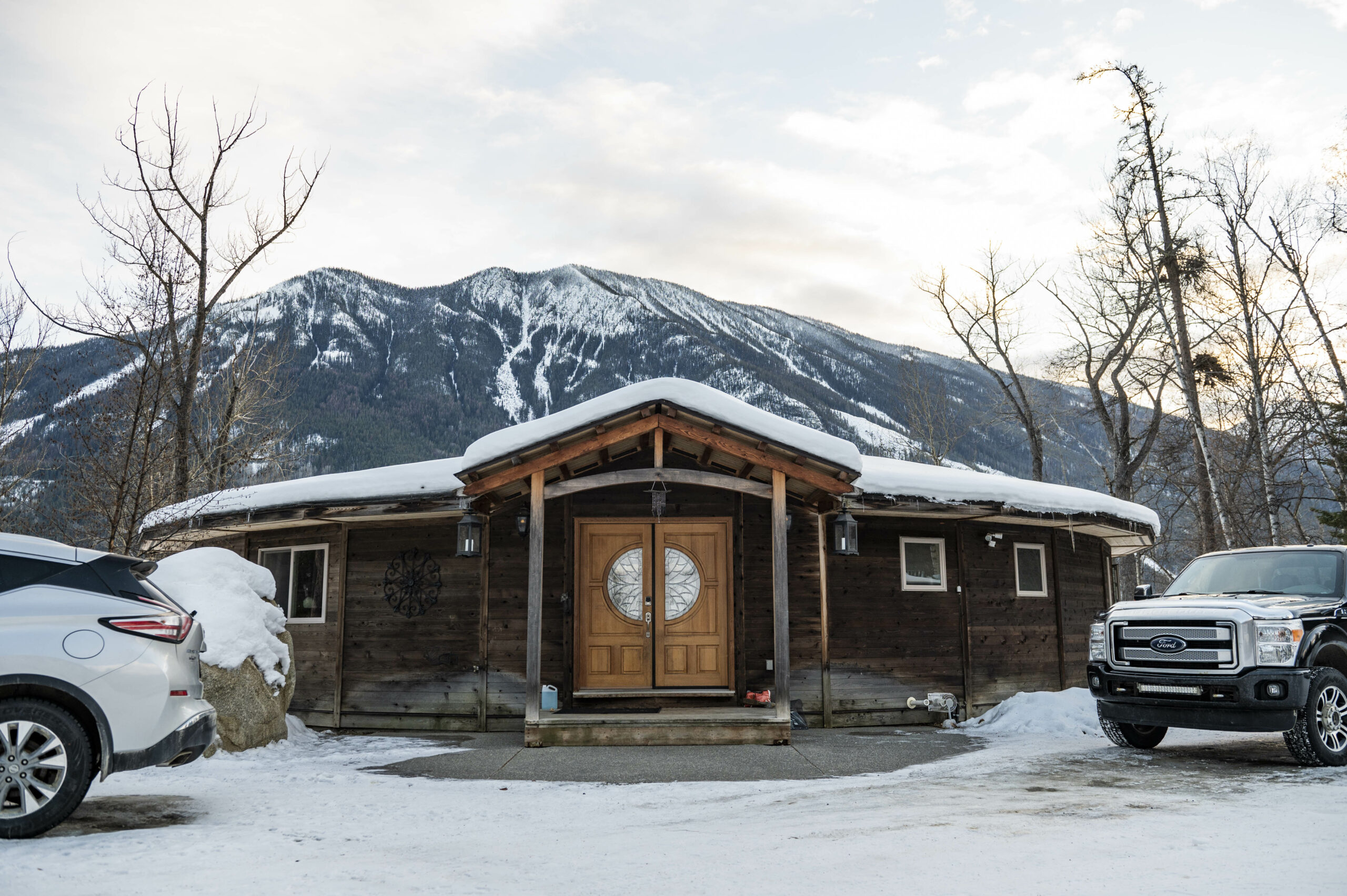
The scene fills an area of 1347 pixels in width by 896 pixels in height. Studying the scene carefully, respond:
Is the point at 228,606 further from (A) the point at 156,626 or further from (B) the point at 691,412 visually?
(B) the point at 691,412

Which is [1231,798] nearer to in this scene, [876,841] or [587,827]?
[876,841]

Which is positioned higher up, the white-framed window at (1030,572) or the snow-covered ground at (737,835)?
the white-framed window at (1030,572)

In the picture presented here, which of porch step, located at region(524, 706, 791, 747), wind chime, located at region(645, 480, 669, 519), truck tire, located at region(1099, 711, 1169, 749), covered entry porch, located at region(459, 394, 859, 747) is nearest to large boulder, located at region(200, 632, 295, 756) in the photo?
covered entry porch, located at region(459, 394, 859, 747)

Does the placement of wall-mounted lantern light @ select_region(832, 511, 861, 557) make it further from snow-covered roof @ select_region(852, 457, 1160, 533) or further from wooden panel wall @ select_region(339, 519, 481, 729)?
wooden panel wall @ select_region(339, 519, 481, 729)

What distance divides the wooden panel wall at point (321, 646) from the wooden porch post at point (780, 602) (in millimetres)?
5903

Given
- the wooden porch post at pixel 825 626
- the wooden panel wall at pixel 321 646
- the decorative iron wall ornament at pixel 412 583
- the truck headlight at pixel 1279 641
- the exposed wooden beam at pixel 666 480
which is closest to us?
the truck headlight at pixel 1279 641

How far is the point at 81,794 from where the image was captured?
15.5 ft

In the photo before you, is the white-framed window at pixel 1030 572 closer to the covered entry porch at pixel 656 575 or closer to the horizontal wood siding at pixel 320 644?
the covered entry porch at pixel 656 575

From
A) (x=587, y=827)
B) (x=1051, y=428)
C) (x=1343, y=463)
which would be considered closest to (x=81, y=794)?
(x=587, y=827)

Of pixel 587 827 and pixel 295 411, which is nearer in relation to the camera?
pixel 587 827

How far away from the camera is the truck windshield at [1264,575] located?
318 inches

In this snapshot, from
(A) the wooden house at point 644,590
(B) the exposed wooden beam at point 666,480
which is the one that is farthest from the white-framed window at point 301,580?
(B) the exposed wooden beam at point 666,480

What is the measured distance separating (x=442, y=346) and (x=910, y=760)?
130 metres

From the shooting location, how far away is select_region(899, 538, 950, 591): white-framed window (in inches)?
462
